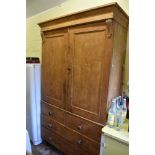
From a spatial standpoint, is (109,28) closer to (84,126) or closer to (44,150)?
(84,126)

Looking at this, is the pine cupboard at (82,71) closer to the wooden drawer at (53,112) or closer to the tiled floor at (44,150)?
the wooden drawer at (53,112)

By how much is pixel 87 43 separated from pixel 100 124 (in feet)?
2.83

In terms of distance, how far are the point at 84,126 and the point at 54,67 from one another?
2.85ft

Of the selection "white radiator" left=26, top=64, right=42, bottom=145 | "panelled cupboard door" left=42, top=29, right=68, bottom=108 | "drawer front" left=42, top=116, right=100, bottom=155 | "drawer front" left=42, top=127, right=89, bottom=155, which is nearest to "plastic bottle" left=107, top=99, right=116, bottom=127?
"drawer front" left=42, top=116, right=100, bottom=155

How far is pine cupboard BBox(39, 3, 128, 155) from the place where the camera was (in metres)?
1.40

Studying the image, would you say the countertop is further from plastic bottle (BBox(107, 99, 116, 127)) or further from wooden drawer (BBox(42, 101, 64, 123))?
wooden drawer (BBox(42, 101, 64, 123))

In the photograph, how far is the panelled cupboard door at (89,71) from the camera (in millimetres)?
1420

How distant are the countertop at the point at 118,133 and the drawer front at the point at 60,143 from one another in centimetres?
49

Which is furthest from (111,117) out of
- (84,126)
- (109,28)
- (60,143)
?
(60,143)

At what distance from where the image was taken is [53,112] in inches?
80.2

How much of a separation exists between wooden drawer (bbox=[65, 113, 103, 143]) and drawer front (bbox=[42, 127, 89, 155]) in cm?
26
